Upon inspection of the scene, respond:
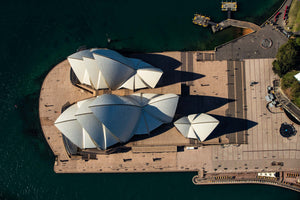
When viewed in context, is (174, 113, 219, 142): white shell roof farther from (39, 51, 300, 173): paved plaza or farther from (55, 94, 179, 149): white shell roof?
(55, 94, 179, 149): white shell roof

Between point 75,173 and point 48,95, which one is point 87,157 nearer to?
point 75,173

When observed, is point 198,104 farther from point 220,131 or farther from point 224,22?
point 224,22

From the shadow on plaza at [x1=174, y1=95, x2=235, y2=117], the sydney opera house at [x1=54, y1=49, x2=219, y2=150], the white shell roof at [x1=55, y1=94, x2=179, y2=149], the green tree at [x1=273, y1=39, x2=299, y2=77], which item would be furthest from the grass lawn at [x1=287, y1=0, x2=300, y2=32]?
the white shell roof at [x1=55, y1=94, x2=179, y2=149]

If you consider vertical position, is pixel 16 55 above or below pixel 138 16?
below

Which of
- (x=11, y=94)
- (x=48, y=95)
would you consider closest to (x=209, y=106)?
(x=48, y=95)

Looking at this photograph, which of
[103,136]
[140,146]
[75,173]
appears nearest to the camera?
[103,136]

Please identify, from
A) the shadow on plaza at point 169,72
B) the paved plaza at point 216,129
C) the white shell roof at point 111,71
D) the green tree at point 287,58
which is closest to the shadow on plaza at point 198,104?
the paved plaza at point 216,129

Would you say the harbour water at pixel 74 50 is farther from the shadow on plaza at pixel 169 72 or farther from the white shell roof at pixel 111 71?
the white shell roof at pixel 111 71
